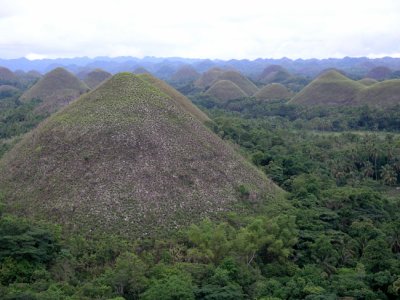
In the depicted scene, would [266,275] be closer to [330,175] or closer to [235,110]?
[330,175]

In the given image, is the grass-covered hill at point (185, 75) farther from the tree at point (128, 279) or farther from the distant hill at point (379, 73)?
the tree at point (128, 279)

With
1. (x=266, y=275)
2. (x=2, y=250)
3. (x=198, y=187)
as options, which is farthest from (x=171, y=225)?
(x=2, y=250)

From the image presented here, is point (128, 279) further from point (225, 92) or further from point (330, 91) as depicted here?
point (225, 92)

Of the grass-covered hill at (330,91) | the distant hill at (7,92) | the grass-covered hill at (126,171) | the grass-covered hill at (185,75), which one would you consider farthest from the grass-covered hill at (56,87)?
the grass-covered hill at (185,75)

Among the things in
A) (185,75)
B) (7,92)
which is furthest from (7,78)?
(185,75)

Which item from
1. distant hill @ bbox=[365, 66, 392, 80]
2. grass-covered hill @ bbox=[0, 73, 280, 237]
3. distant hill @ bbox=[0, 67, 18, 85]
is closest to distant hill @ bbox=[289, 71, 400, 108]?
grass-covered hill @ bbox=[0, 73, 280, 237]
